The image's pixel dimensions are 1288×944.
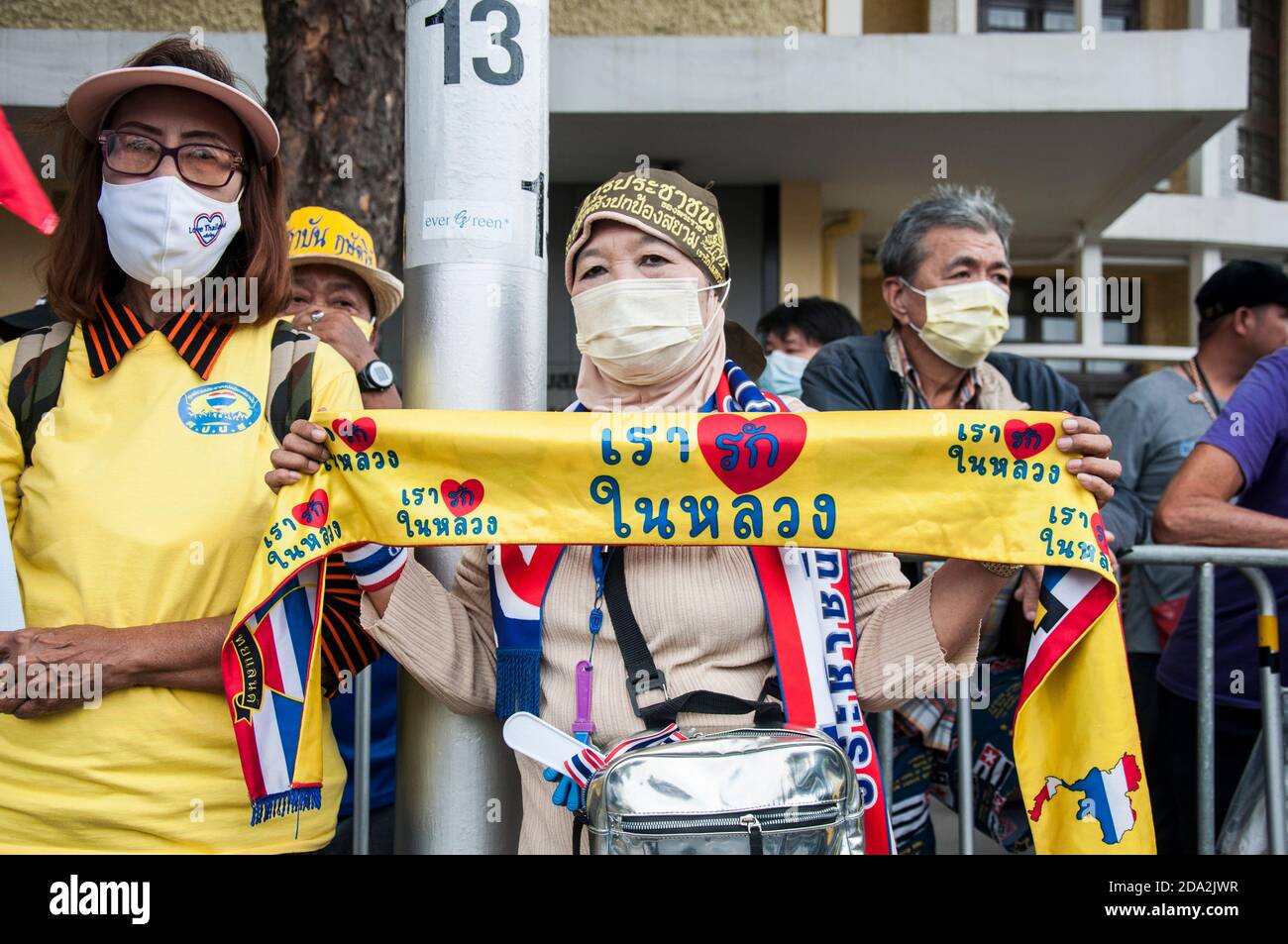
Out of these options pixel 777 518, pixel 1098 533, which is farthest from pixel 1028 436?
pixel 777 518

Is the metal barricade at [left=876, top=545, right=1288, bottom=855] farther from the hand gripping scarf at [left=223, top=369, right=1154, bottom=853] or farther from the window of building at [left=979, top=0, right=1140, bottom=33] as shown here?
the window of building at [left=979, top=0, right=1140, bottom=33]

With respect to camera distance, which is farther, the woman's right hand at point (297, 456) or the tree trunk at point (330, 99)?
the tree trunk at point (330, 99)

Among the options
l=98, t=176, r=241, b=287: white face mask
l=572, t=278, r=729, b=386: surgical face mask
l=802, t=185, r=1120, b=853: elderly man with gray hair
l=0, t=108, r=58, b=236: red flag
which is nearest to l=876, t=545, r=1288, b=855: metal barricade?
l=802, t=185, r=1120, b=853: elderly man with gray hair

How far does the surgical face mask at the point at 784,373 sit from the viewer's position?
19.2ft

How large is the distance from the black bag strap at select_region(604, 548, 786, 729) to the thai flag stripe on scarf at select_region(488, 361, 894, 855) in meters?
0.05

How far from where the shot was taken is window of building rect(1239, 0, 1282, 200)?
13.8 meters

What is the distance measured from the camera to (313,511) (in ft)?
7.52

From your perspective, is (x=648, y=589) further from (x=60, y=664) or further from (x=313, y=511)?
(x=60, y=664)

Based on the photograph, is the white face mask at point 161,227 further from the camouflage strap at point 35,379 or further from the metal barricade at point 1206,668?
the metal barricade at point 1206,668

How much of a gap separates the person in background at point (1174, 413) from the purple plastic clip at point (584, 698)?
2.80 m

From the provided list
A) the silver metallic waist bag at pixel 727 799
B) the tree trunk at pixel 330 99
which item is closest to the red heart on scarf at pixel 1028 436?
the silver metallic waist bag at pixel 727 799

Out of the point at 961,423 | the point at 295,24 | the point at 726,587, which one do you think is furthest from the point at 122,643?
the point at 295,24

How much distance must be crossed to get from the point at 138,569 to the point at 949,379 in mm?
2605

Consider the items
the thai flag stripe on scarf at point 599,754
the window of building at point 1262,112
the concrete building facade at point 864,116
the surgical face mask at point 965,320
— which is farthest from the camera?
the window of building at point 1262,112
